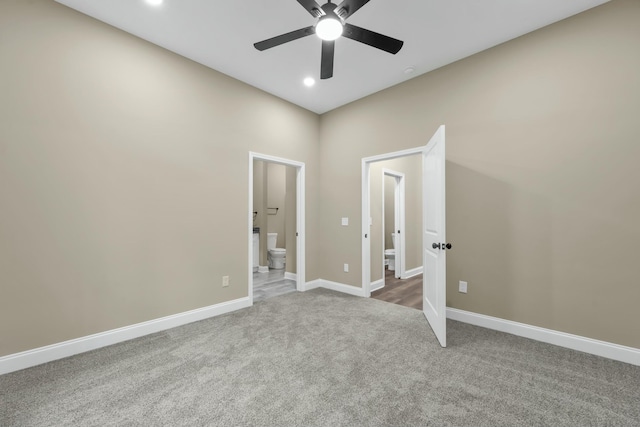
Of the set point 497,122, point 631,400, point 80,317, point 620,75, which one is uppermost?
point 620,75

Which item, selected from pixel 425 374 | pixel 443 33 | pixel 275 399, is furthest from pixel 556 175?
pixel 275 399

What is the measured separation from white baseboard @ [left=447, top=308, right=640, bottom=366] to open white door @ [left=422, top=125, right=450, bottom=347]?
46 centimetres

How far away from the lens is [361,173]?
411cm

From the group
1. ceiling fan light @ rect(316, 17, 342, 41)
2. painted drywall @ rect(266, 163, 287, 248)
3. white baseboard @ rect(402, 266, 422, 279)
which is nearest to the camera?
ceiling fan light @ rect(316, 17, 342, 41)

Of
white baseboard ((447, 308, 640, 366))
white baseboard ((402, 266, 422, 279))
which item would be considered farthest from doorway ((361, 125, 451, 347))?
white baseboard ((402, 266, 422, 279))

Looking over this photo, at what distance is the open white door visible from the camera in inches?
98.1

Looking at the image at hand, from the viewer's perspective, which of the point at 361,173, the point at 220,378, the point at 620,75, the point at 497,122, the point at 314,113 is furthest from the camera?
the point at 314,113

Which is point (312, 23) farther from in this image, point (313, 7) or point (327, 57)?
point (313, 7)

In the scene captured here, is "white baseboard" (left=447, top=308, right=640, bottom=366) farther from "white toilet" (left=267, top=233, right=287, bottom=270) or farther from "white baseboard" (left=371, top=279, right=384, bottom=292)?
"white toilet" (left=267, top=233, right=287, bottom=270)

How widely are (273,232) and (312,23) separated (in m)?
5.00

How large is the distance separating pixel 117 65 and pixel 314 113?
283 centimetres

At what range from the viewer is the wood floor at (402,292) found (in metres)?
3.77

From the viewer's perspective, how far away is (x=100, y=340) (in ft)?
7.95

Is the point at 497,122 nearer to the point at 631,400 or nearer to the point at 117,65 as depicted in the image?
the point at 631,400
